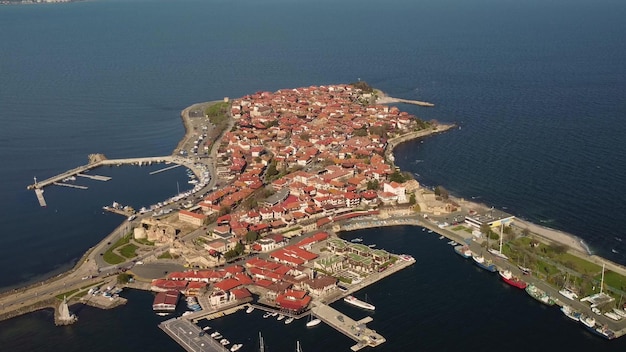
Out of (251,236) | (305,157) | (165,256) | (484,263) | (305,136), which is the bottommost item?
(484,263)

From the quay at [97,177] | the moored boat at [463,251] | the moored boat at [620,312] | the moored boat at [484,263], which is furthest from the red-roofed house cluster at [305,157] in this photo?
the moored boat at [620,312]

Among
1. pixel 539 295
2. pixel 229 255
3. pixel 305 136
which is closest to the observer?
pixel 539 295

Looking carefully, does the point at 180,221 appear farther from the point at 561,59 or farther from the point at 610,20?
the point at 610,20

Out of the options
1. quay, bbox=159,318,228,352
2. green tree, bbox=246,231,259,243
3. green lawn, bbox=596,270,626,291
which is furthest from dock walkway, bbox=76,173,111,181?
green lawn, bbox=596,270,626,291

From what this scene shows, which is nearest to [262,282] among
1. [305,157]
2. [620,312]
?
[620,312]

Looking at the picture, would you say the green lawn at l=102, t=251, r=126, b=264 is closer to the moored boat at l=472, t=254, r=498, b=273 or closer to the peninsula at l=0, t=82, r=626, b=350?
the peninsula at l=0, t=82, r=626, b=350

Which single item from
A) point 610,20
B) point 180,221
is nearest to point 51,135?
point 180,221

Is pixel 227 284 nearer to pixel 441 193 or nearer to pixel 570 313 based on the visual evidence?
pixel 570 313
